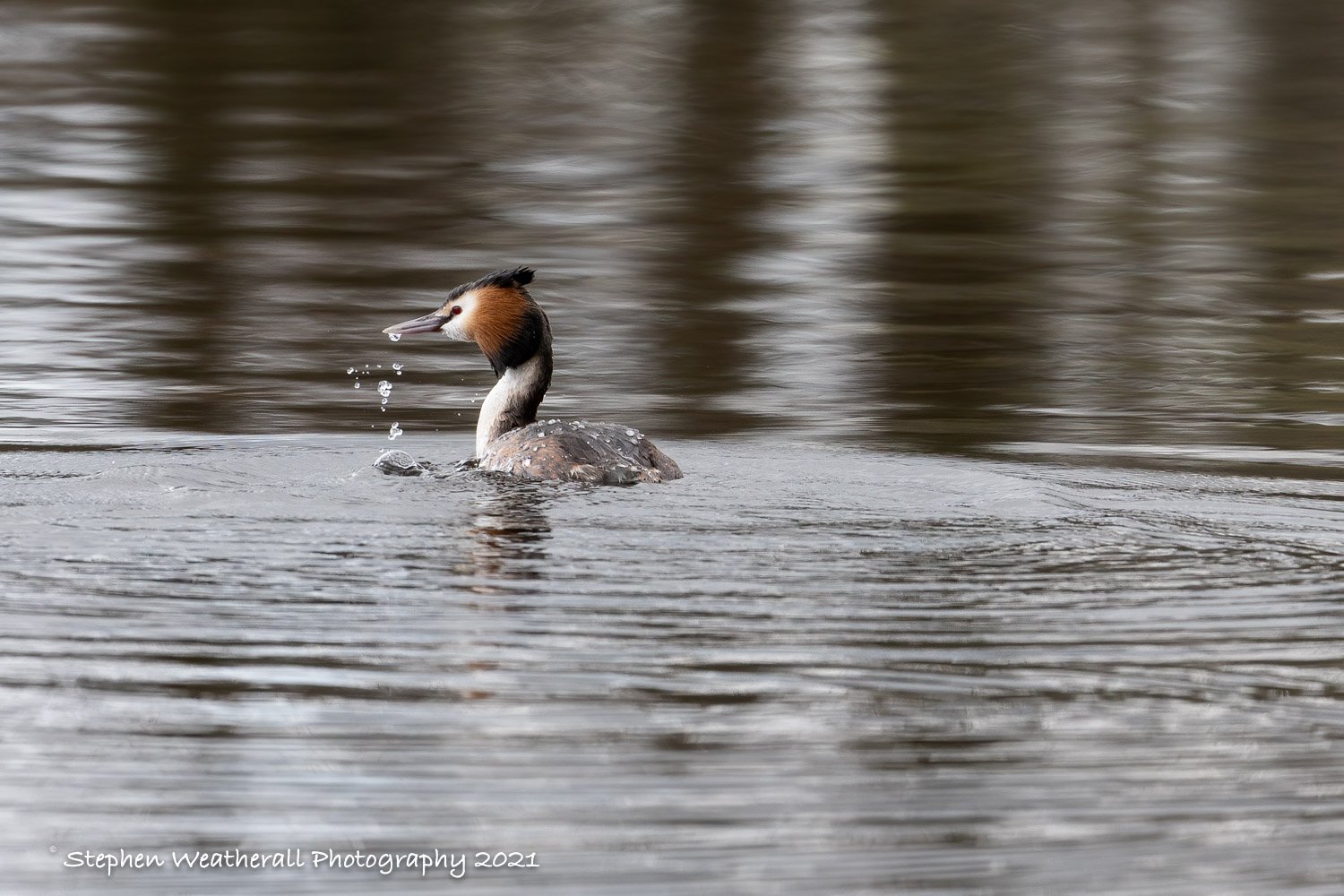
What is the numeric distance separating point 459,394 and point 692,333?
1898 mm

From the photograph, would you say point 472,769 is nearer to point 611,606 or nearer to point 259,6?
point 611,606

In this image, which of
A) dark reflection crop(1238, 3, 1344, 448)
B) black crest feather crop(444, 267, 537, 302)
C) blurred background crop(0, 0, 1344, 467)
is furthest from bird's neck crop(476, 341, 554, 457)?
dark reflection crop(1238, 3, 1344, 448)

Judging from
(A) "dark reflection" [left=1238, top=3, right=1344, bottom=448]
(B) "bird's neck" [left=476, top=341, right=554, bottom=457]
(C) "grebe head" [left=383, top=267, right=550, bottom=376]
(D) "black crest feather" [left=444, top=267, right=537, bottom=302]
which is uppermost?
(D) "black crest feather" [left=444, top=267, right=537, bottom=302]

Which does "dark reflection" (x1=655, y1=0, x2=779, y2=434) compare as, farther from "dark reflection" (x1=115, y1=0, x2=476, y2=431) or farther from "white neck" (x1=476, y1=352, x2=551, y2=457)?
"dark reflection" (x1=115, y1=0, x2=476, y2=431)

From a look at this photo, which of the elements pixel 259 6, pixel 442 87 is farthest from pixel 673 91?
pixel 259 6

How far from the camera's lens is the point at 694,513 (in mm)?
7902

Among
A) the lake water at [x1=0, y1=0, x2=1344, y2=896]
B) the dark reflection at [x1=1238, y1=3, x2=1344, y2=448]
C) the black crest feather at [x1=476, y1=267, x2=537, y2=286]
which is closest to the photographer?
the lake water at [x1=0, y1=0, x2=1344, y2=896]

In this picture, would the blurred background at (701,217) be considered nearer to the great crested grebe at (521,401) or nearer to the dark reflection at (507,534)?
the great crested grebe at (521,401)

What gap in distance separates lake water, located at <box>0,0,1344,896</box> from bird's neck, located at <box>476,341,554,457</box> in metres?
0.31

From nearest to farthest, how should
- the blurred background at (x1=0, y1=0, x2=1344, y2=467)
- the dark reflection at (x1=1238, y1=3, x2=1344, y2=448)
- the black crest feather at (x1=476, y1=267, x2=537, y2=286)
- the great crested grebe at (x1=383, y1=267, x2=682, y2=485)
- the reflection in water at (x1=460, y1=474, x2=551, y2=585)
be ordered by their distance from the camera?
the reflection in water at (x1=460, y1=474, x2=551, y2=585)
the great crested grebe at (x1=383, y1=267, x2=682, y2=485)
the black crest feather at (x1=476, y1=267, x2=537, y2=286)
the dark reflection at (x1=1238, y1=3, x2=1344, y2=448)
the blurred background at (x1=0, y1=0, x2=1344, y2=467)

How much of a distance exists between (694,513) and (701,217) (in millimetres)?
10093

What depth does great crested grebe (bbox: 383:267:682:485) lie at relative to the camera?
874 centimetres

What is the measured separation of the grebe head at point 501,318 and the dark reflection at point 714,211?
3.88 ft

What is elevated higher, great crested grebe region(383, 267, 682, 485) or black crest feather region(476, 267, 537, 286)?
black crest feather region(476, 267, 537, 286)
